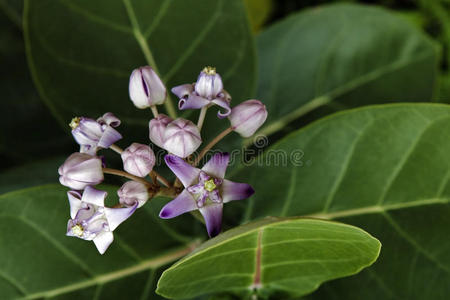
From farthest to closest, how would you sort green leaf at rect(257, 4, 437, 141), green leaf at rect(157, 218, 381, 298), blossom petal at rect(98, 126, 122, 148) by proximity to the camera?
green leaf at rect(257, 4, 437, 141), blossom petal at rect(98, 126, 122, 148), green leaf at rect(157, 218, 381, 298)

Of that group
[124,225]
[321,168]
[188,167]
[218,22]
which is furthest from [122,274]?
[218,22]

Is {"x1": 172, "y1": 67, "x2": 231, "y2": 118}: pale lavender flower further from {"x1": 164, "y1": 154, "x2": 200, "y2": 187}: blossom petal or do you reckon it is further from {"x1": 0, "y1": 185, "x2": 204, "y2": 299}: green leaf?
{"x1": 0, "y1": 185, "x2": 204, "y2": 299}: green leaf

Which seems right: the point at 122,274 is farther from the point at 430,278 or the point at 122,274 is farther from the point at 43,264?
the point at 430,278

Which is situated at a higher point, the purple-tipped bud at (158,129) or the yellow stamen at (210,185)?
the purple-tipped bud at (158,129)

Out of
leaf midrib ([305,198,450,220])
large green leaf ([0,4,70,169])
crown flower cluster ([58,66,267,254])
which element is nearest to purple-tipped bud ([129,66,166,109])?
crown flower cluster ([58,66,267,254])

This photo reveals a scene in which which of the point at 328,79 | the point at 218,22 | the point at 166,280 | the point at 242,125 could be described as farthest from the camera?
the point at 328,79

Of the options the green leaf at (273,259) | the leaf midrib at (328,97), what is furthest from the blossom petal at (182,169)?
the leaf midrib at (328,97)

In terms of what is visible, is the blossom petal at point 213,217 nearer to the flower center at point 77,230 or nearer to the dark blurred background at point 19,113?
the flower center at point 77,230
